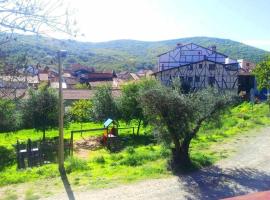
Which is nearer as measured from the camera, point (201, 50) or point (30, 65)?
point (30, 65)

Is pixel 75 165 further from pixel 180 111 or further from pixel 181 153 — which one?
pixel 180 111

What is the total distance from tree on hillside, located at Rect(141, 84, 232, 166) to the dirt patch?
6983mm

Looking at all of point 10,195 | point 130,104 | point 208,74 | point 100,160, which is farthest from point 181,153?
point 208,74

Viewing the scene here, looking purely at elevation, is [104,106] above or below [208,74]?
below

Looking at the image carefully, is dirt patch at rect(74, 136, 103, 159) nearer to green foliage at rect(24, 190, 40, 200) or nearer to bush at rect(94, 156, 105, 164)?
bush at rect(94, 156, 105, 164)

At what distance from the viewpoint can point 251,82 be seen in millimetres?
48938

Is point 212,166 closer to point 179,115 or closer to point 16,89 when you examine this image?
point 179,115

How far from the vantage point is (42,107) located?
26.3m

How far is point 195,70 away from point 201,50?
9.26 meters

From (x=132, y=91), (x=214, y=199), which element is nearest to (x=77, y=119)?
(x=132, y=91)

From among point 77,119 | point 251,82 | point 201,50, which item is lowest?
point 77,119

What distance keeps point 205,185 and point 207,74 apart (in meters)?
37.9

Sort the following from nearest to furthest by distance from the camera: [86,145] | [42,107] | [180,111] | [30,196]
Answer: [30,196] < [180,111] < [86,145] < [42,107]

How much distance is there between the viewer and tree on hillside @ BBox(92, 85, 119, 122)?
92.1 feet
